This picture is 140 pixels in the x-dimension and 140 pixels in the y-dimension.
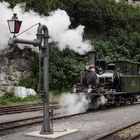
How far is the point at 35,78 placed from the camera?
89.0ft

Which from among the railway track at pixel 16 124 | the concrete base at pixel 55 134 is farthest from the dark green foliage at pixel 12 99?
the concrete base at pixel 55 134

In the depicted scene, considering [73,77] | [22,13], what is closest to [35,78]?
[73,77]

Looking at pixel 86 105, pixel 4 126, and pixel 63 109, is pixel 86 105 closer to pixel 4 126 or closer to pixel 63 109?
pixel 63 109

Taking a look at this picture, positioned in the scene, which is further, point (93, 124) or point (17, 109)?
point (17, 109)

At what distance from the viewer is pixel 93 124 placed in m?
15.0

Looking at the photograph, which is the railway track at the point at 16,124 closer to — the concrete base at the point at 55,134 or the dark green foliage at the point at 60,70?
the concrete base at the point at 55,134

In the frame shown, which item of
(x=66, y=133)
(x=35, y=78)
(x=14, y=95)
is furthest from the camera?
(x=35, y=78)

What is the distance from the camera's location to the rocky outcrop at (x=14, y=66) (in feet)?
84.9

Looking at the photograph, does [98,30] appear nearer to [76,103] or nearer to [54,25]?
[54,25]

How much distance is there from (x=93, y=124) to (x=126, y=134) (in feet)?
7.49

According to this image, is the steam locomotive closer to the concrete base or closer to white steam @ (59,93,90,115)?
white steam @ (59,93,90,115)

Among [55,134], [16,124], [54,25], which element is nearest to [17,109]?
[16,124]

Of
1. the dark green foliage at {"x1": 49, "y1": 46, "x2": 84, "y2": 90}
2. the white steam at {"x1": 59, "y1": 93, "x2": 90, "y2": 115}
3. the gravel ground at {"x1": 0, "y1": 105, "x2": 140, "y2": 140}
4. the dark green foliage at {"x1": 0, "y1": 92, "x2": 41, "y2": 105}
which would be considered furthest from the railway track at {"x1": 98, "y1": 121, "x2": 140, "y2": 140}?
the dark green foliage at {"x1": 49, "y1": 46, "x2": 84, "y2": 90}

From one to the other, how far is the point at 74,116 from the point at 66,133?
456cm
